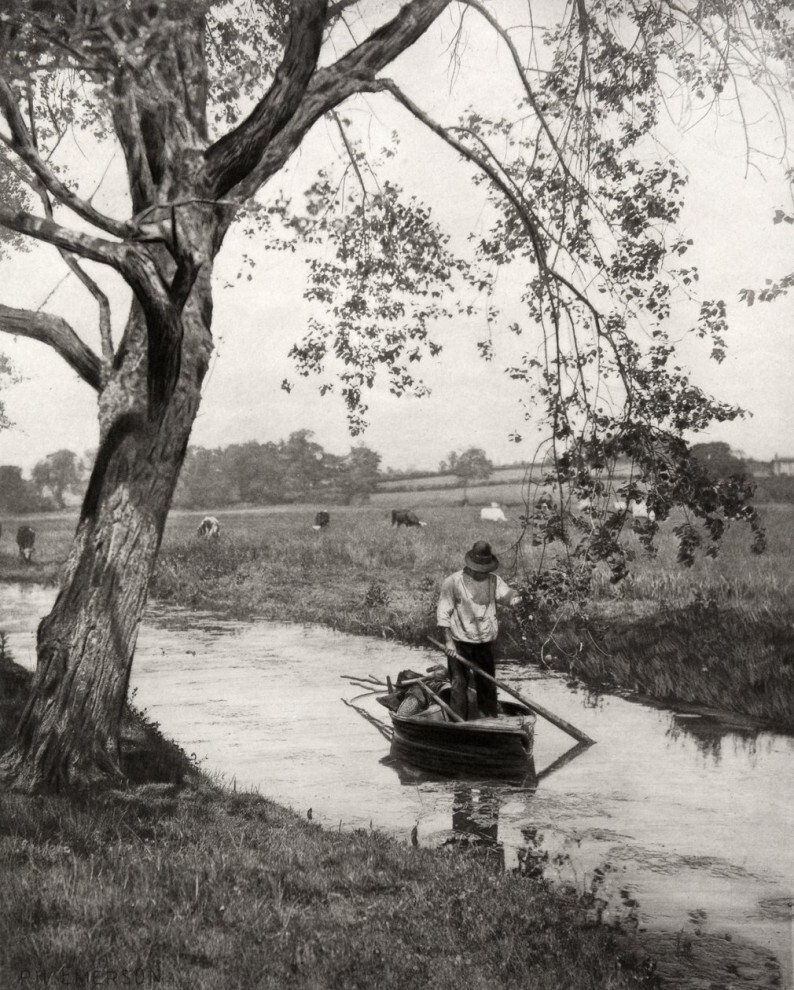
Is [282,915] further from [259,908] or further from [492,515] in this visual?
[492,515]

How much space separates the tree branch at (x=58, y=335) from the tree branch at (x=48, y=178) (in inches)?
68.6

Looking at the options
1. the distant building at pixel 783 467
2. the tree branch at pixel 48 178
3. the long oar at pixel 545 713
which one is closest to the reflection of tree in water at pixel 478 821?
the long oar at pixel 545 713

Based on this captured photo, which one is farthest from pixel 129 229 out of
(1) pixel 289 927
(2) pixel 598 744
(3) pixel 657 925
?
(2) pixel 598 744

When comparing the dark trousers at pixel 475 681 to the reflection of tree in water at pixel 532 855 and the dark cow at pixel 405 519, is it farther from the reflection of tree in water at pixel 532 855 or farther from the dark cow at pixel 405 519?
the dark cow at pixel 405 519

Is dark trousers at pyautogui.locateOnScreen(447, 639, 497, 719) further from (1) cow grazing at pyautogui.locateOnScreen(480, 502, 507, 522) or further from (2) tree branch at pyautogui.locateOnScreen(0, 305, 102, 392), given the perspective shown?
(1) cow grazing at pyautogui.locateOnScreen(480, 502, 507, 522)

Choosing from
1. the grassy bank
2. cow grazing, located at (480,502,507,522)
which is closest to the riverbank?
the grassy bank

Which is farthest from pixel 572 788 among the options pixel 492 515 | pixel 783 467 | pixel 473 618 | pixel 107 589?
pixel 492 515

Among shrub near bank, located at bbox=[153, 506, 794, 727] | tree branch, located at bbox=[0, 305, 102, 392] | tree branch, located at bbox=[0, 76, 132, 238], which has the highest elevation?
tree branch, located at bbox=[0, 76, 132, 238]

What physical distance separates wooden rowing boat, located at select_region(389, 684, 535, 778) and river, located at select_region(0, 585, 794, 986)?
26 cm

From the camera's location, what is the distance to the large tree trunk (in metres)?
7.96

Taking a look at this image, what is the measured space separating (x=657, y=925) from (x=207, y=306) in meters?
6.03

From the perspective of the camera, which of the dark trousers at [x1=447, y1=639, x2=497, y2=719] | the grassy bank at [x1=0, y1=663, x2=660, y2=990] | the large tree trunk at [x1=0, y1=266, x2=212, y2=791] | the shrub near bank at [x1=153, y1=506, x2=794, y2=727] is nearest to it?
the grassy bank at [x1=0, y1=663, x2=660, y2=990]

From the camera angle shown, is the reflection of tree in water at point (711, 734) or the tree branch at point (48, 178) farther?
the reflection of tree in water at point (711, 734)

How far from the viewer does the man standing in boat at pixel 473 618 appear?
11133mm
